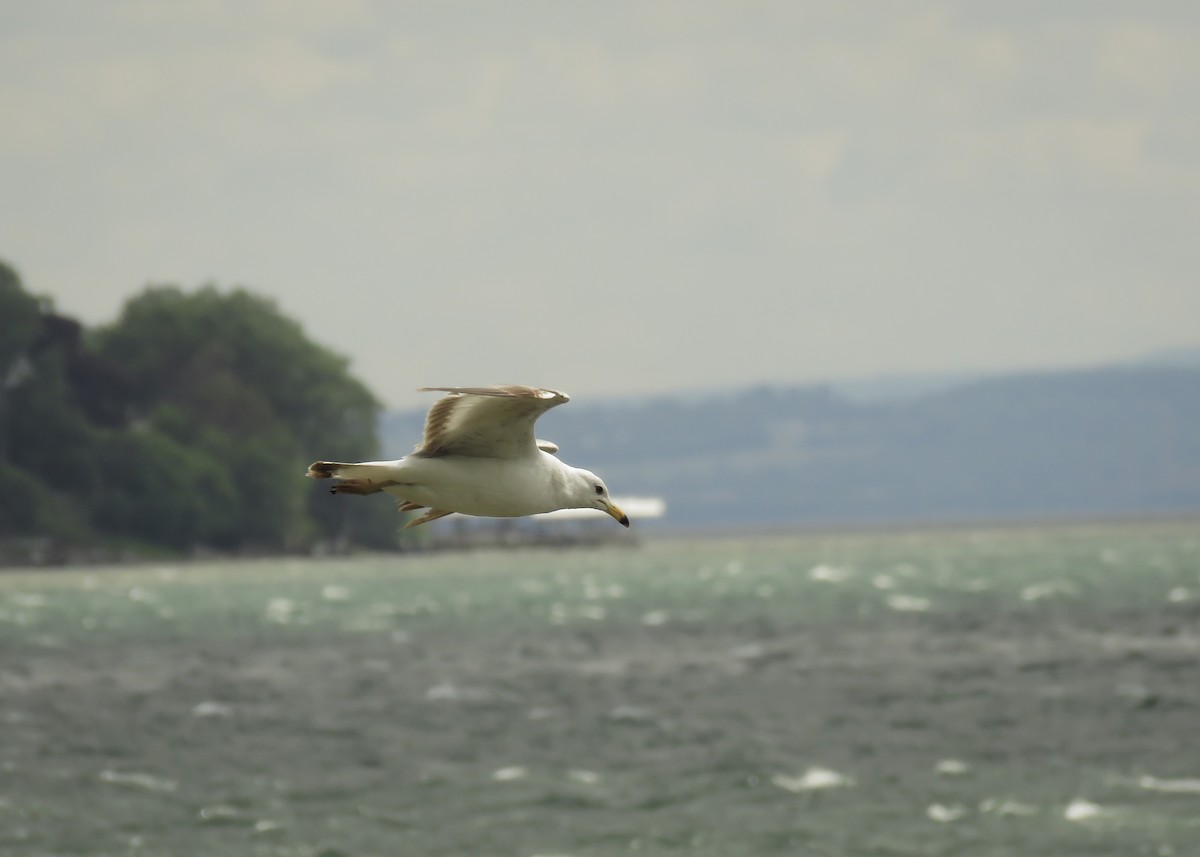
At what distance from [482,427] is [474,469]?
338mm

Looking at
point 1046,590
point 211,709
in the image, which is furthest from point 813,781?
point 1046,590

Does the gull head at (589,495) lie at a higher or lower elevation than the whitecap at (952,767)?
higher

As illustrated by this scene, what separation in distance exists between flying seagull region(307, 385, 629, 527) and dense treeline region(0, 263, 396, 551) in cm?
13070

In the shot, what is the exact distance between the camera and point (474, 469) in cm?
1555

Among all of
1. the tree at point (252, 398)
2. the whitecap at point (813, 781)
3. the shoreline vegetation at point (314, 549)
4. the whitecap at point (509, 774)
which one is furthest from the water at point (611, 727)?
the tree at point (252, 398)

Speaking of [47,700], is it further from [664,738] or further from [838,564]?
[838,564]

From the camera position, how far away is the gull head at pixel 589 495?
15977mm

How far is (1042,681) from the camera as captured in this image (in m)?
58.5

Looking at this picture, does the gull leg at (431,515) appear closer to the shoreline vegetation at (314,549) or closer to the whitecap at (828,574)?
the whitecap at (828,574)

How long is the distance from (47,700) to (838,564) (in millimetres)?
94276

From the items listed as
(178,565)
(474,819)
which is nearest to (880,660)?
(474,819)

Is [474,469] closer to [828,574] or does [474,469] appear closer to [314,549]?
[828,574]

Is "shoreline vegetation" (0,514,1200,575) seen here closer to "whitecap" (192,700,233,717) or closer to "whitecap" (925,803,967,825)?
"whitecap" (192,700,233,717)

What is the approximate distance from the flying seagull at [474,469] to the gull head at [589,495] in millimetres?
37
